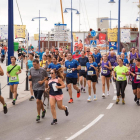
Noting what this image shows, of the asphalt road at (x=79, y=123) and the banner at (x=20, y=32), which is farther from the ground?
the banner at (x=20, y=32)

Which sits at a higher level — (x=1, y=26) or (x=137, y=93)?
(x=1, y=26)

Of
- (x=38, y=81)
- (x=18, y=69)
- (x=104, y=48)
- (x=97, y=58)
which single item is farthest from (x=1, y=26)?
(x=38, y=81)

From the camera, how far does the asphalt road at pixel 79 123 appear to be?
8.44 m

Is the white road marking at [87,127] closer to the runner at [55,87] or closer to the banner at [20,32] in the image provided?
the runner at [55,87]

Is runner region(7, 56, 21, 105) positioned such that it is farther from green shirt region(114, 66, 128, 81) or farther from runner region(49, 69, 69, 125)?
runner region(49, 69, 69, 125)

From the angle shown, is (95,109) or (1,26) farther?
(1,26)

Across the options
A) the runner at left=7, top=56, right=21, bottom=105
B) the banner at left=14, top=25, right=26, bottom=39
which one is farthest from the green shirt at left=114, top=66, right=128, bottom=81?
the banner at left=14, top=25, right=26, bottom=39

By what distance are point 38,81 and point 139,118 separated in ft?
9.75

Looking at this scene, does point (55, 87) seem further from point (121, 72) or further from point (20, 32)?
point (20, 32)

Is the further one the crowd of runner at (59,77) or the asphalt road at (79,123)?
the crowd of runner at (59,77)

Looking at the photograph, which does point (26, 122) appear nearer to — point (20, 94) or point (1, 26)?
point (20, 94)

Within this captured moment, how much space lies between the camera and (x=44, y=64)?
15.8 metres

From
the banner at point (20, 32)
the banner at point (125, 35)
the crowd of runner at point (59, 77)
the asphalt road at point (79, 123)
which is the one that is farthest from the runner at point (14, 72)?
the banner at point (125, 35)

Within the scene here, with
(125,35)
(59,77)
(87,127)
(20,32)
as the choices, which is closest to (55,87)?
(59,77)
